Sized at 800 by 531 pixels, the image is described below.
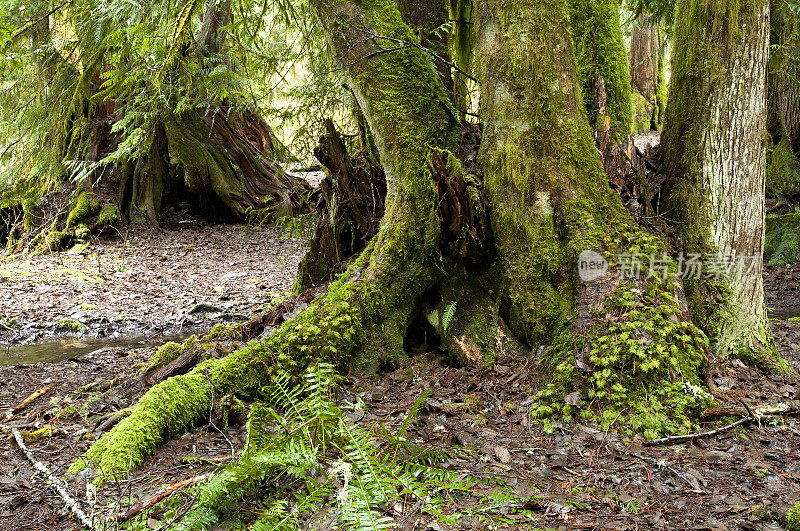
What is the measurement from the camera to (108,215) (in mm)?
11492

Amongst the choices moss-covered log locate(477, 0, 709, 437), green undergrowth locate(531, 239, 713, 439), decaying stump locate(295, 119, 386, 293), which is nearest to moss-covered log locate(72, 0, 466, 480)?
moss-covered log locate(477, 0, 709, 437)

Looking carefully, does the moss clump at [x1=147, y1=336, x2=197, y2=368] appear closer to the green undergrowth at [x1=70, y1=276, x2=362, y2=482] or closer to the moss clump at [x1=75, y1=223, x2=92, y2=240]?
the green undergrowth at [x1=70, y1=276, x2=362, y2=482]

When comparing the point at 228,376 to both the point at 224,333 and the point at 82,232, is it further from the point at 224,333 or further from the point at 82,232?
the point at 82,232

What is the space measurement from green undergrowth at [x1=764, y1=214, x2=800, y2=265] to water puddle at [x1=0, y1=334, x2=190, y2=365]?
350 inches

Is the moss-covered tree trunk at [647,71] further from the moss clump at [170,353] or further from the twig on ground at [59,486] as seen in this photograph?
the twig on ground at [59,486]

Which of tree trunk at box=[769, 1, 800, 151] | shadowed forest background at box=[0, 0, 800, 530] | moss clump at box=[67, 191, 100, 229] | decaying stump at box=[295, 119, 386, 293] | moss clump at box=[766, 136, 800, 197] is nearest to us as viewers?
shadowed forest background at box=[0, 0, 800, 530]

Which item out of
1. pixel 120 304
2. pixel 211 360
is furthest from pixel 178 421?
pixel 120 304

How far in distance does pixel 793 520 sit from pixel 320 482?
6.79 ft

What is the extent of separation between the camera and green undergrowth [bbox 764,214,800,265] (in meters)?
8.53

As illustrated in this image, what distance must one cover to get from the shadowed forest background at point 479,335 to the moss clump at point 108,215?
215 inches

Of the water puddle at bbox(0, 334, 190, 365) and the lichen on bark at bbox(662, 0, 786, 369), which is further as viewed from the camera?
the water puddle at bbox(0, 334, 190, 365)

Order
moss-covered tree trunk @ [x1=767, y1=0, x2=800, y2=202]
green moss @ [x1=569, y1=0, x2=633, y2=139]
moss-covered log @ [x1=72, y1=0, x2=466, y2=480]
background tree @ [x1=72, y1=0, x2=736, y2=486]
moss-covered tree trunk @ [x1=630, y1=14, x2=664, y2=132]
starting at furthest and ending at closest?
moss-covered tree trunk @ [x1=630, y1=14, x2=664, y2=132]
moss-covered tree trunk @ [x1=767, y1=0, x2=800, y2=202]
green moss @ [x1=569, y1=0, x2=633, y2=139]
moss-covered log @ [x1=72, y1=0, x2=466, y2=480]
background tree @ [x1=72, y1=0, x2=736, y2=486]

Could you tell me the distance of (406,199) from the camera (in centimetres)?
463

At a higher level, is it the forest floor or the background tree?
the background tree
